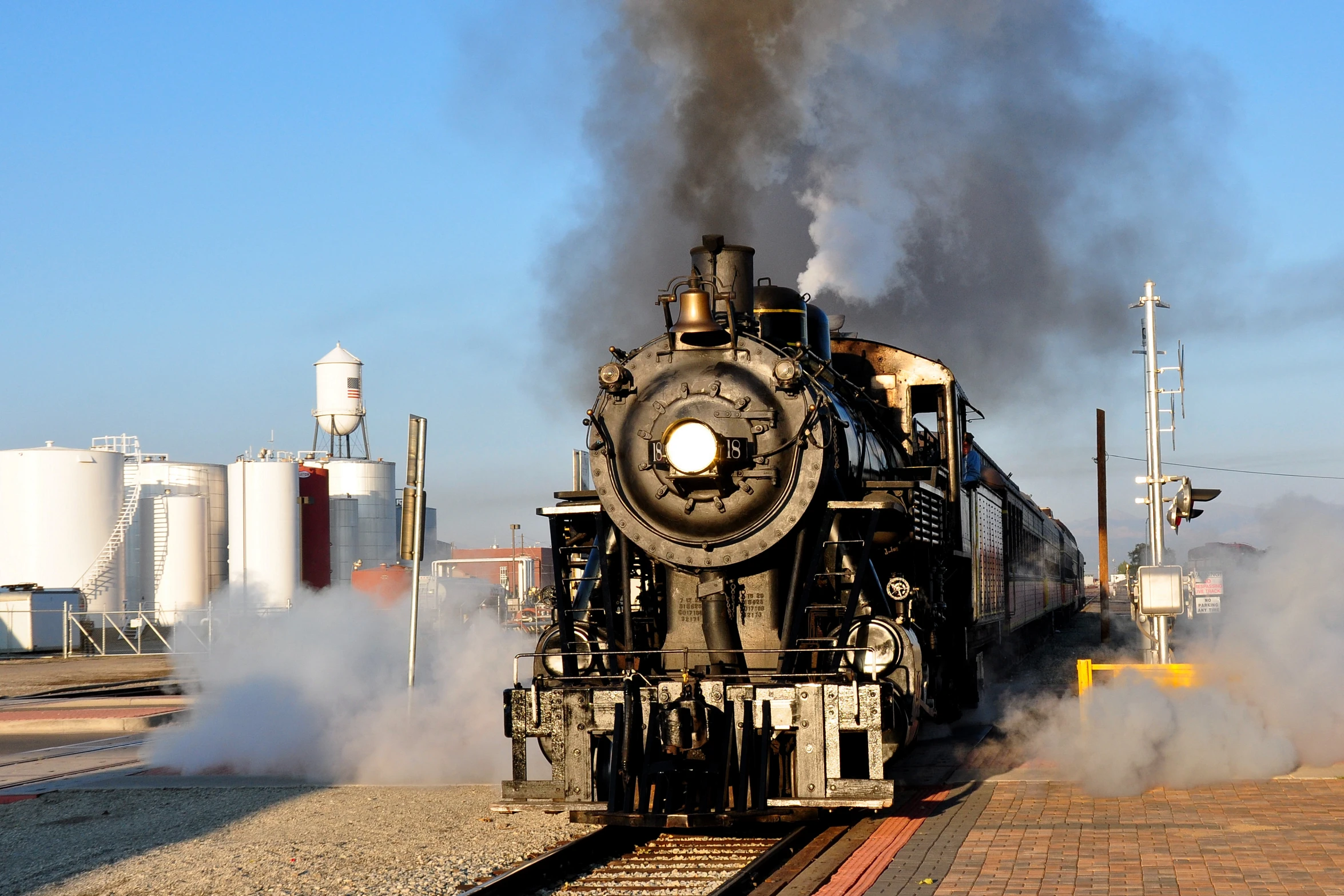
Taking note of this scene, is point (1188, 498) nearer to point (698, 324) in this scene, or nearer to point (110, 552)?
point (698, 324)

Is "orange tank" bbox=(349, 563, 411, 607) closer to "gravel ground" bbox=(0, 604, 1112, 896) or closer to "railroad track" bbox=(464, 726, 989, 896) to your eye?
"gravel ground" bbox=(0, 604, 1112, 896)

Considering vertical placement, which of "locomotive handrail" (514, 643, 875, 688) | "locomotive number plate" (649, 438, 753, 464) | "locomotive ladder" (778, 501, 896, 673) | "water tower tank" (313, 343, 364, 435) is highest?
"water tower tank" (313, 343, 364, 435)

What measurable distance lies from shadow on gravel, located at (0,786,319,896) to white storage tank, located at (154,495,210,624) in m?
37.3

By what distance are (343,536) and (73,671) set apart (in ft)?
70.3

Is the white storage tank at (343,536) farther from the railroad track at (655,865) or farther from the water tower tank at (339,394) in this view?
the railroad track at (655,865)

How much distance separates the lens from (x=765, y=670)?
8.83 meters

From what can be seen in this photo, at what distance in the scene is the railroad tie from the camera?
268 inches

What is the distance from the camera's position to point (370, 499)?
55.4 metres

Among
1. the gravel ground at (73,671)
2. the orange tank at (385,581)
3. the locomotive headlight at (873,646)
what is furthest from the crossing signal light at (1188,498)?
the orange tank at (385,581)

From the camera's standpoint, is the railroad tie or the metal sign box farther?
the metal sign box

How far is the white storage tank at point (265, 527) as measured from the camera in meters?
47.7

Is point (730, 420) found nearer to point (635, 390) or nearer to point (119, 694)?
point (635, 390)

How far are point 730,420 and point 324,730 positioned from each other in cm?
677

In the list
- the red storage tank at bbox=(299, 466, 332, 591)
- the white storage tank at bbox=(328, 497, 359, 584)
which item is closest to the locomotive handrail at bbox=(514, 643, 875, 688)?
the red storage tank at bbox=(299, 466, 332, 591)
